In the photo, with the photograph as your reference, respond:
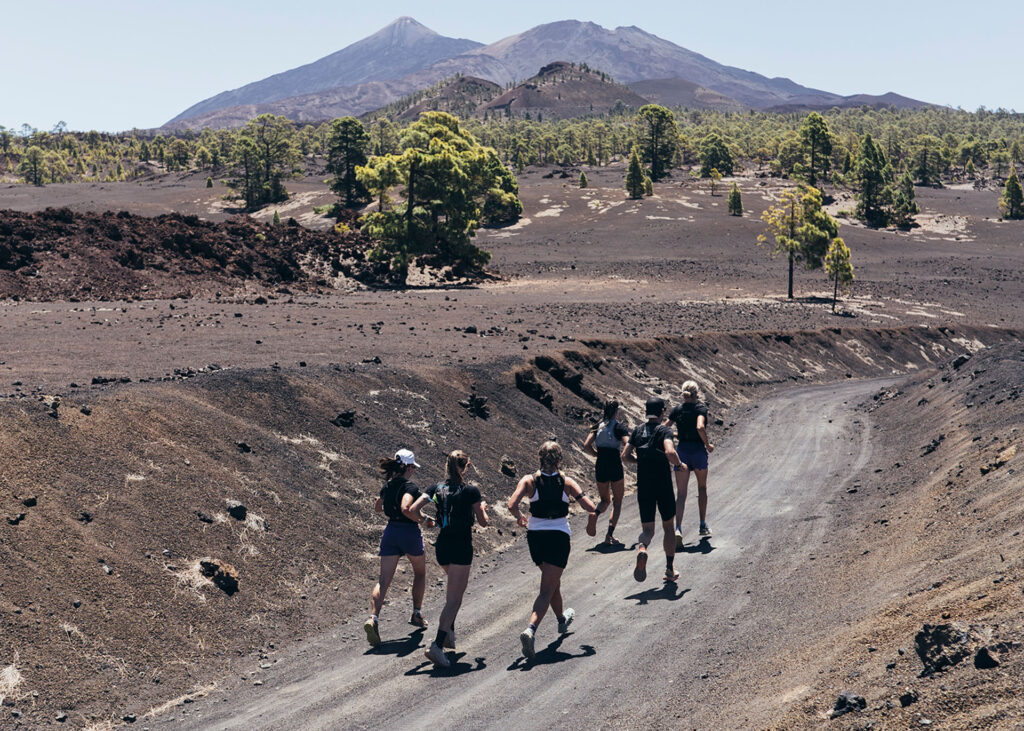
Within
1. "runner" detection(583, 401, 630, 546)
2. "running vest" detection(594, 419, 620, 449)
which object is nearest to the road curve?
"runner" detection(583, 401, 630, 546)

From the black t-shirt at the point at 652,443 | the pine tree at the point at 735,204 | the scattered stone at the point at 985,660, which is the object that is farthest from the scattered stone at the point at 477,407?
the pine tree at the point at 735,204

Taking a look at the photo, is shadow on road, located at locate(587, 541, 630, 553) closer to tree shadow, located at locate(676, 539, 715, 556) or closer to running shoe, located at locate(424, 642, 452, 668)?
tree shadow, located at locate(676, 539, 715, 556)

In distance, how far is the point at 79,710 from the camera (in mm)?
9367

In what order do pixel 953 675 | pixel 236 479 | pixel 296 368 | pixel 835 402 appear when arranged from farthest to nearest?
pixel 835 402 → pixel 296 368 → pixel 236 479 → pixel 953 675

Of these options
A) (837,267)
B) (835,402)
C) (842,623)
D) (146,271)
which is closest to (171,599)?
(842,623)

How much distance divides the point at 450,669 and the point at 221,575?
3.88m

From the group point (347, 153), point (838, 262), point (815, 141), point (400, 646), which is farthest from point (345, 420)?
point (815, 141)

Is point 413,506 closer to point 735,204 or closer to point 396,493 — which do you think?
point 396,493

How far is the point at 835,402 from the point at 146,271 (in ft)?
104

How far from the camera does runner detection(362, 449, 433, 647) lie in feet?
35.2

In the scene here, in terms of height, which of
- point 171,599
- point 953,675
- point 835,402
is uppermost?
point 953,675

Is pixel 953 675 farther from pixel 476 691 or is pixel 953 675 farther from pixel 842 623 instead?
pixel 476 691

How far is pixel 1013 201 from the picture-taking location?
397 feet

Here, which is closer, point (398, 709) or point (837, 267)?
point (398, 709)
